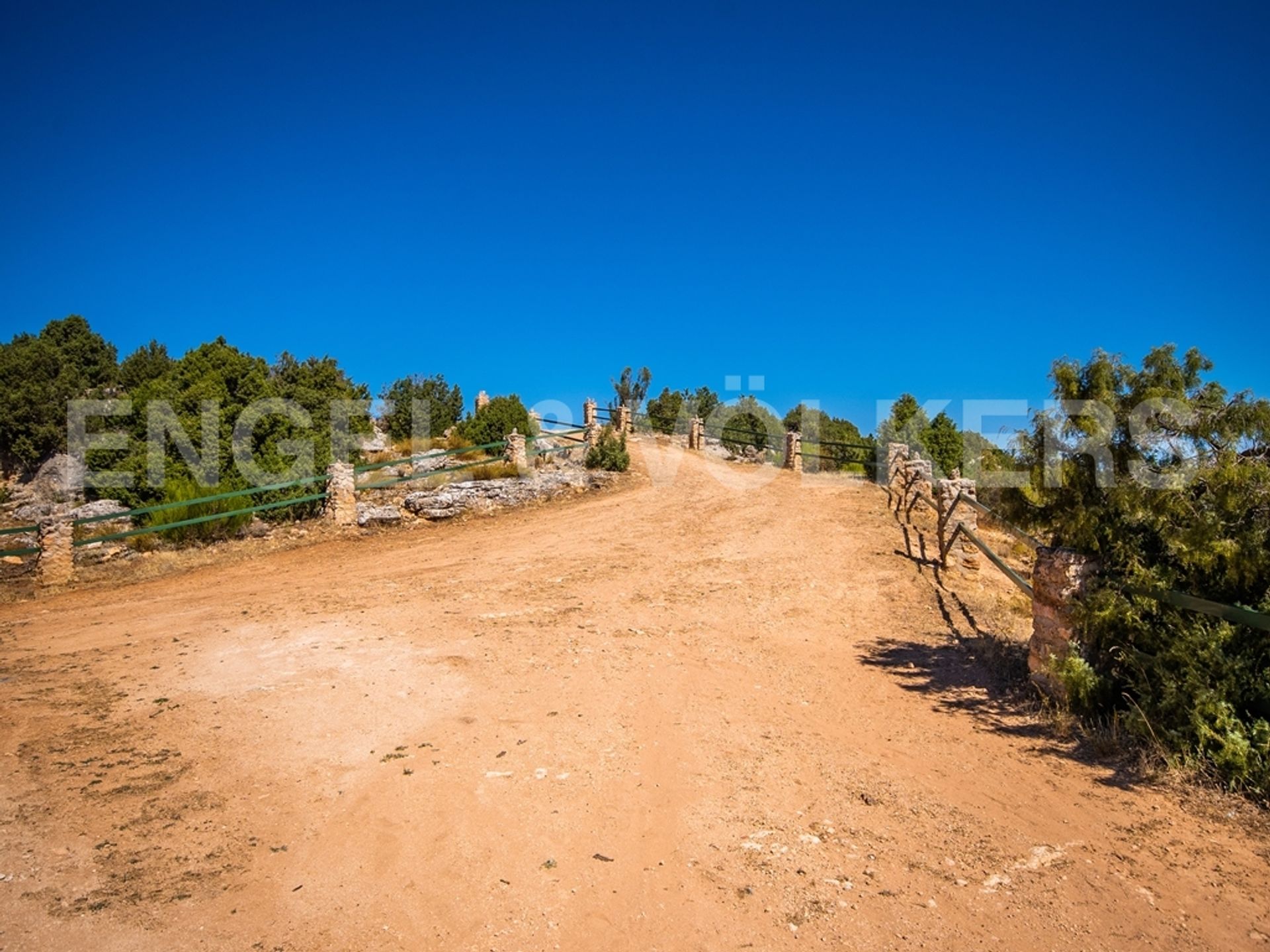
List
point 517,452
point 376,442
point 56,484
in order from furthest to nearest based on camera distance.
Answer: point 376,442 < point 517,452 < point 56,484

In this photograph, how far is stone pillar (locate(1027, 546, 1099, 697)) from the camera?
6195mm

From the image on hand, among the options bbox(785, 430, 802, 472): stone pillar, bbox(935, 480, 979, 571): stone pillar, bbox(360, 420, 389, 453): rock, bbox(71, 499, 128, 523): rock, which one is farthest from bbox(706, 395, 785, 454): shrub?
bbox(71, 499, 128, 523): rock

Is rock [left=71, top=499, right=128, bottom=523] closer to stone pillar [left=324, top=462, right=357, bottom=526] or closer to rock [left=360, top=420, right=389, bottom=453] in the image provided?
Result: stone pillar [left=324, top=462, right=357, bottom=526]

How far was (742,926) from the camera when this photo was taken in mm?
3717

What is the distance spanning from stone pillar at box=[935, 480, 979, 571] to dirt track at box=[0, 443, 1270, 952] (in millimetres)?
2948

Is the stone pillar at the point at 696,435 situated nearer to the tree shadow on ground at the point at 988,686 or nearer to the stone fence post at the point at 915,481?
the stone fence post at the point at 915,481

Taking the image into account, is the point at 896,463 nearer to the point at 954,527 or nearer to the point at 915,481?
the point at 915,481

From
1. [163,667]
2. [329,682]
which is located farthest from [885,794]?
[163,667]

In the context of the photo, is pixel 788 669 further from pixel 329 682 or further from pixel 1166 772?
pixel 329 682

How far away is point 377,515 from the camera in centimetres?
1598

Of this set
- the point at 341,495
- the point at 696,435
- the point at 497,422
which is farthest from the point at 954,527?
the point at 497,422

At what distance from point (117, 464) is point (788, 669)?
1786cm

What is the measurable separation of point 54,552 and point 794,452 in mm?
20418

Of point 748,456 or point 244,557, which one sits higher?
point 748,456
